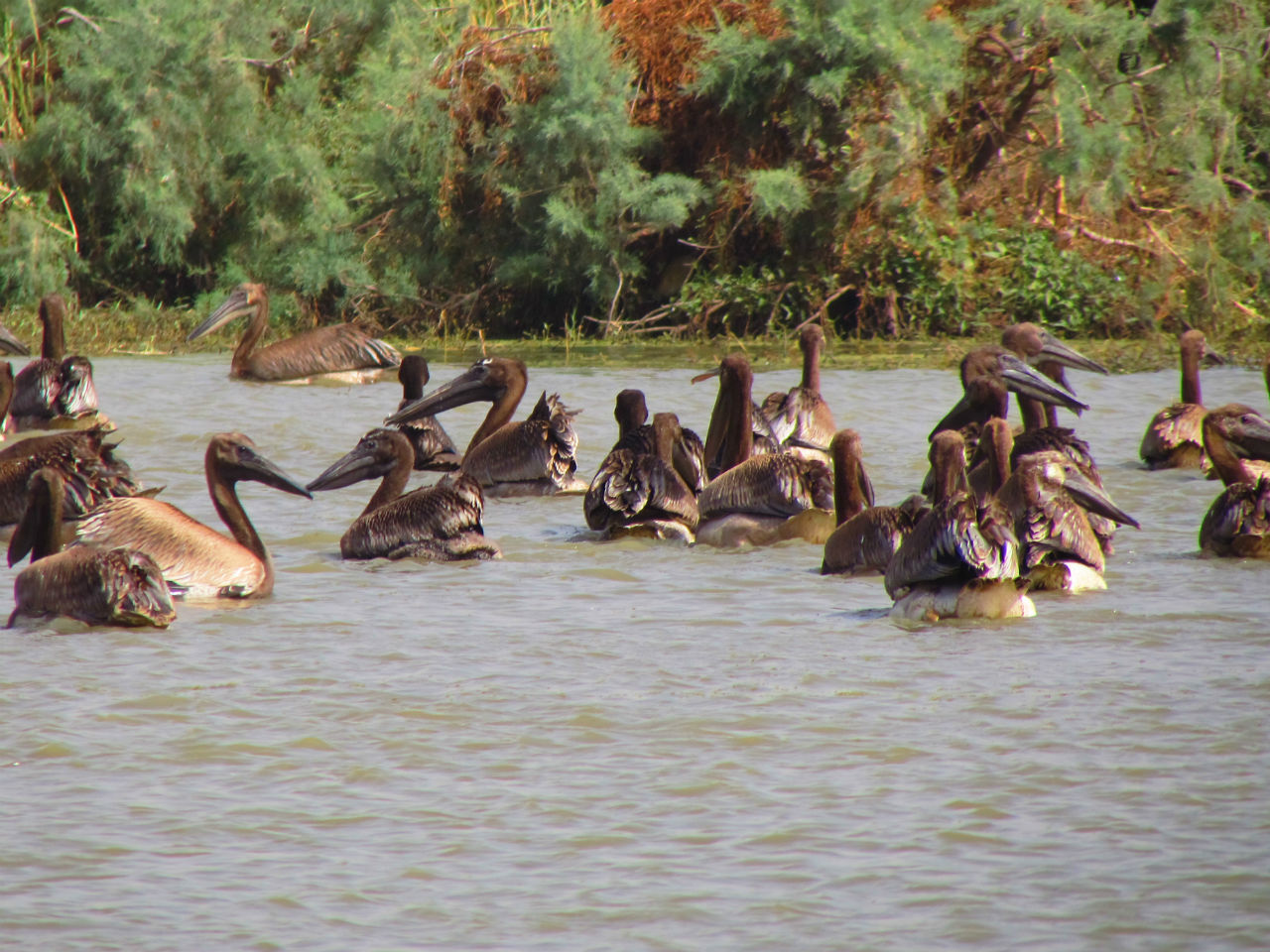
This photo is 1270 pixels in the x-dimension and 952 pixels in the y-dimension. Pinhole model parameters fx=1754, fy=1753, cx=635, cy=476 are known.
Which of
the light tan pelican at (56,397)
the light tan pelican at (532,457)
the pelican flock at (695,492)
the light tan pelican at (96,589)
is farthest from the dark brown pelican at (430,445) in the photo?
the light tan pelican at (96,589)

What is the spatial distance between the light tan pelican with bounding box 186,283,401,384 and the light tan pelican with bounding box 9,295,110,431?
251 centimetres

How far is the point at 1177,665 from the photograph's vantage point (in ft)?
18.6

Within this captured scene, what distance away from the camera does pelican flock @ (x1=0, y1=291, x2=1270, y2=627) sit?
6.34 meters

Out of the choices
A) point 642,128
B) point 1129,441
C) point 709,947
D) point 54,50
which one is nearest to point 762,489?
point 1129,441

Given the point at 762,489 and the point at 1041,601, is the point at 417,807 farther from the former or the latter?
the point at 762,489

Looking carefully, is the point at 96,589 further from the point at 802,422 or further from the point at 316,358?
the point at 316,358

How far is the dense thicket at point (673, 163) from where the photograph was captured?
56.9 feet

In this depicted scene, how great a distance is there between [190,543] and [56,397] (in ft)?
17.9

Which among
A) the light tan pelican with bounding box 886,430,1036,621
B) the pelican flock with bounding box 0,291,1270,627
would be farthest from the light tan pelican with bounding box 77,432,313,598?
the light tan pelican with bounding box 886,430,1036,621

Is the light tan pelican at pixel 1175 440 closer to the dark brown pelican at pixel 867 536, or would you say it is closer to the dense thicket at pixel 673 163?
the dark brown pelican at pixel 867 536

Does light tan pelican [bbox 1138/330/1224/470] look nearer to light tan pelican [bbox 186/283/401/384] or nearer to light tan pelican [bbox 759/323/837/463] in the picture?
light tan pelican [bbox 759/323/837/463]

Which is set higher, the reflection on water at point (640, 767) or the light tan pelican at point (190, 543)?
the light tan pelican at point (190, 543)

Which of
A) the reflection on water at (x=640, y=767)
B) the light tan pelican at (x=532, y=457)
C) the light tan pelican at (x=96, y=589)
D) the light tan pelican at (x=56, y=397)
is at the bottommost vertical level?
the reflection on water at (x=640, y=767)

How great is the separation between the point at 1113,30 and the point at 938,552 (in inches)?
502
